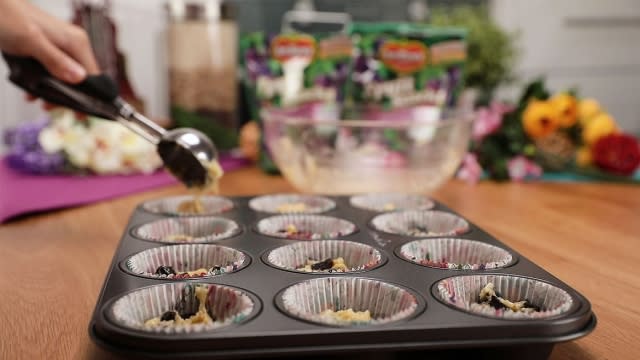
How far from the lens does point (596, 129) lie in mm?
1430

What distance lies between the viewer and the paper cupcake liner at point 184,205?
0.98 m

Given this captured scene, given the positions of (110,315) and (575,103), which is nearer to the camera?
(110,315)

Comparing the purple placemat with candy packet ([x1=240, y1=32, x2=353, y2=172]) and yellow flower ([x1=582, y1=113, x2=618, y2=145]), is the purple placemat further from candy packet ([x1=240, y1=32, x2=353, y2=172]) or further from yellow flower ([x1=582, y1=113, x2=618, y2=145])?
yellow flower ([x1=582, y1=113, x2=618, y2=145])

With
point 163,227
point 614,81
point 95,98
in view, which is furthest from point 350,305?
point 614,81

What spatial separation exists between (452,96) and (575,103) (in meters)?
0.29

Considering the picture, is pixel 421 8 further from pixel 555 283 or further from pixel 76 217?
pixel 555 283

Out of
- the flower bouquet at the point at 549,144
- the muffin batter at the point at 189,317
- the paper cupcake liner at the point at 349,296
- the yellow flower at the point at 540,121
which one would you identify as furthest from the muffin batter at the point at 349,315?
the yellow flower at the point at 540,121

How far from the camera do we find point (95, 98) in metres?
1.00

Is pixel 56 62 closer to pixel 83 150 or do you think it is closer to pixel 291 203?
pixel 291 203

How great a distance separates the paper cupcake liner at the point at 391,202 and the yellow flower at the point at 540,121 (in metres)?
0.52

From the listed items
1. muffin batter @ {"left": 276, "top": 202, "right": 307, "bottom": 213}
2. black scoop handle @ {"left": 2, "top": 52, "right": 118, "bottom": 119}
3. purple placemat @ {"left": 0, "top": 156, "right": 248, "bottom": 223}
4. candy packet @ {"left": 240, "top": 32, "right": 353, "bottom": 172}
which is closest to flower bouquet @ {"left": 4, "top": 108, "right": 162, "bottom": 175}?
purple placemat @ {"left": 0, "top": 156, "right": 248, "bottom": 223}

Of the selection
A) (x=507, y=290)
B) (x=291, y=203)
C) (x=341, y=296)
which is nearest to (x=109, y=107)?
(x=291, y=203)

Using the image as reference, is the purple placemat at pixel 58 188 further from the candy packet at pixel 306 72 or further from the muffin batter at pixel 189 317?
the muffin batter at pixel 189 317

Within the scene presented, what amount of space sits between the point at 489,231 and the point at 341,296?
1.41 feet
